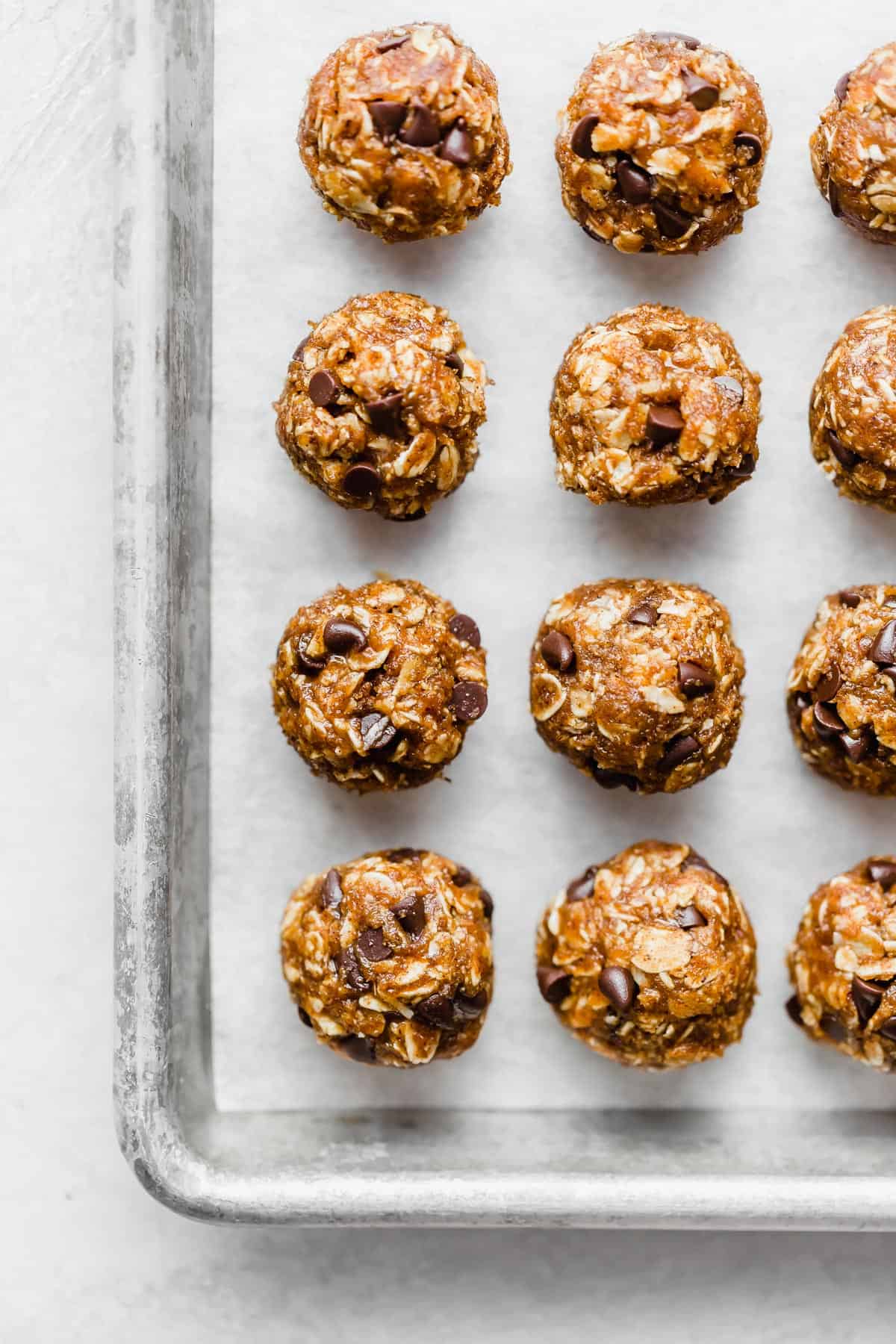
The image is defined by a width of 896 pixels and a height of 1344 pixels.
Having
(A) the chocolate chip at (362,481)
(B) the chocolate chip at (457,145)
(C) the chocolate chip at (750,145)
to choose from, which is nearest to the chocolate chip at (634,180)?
(C) the chocolate chip at (750,145)

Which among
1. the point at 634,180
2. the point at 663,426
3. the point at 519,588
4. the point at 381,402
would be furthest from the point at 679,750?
the point at 634,180

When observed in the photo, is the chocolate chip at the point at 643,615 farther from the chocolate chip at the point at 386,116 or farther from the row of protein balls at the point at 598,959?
the chocolate chip at the point at 386,116

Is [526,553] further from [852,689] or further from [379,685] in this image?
[852,689]

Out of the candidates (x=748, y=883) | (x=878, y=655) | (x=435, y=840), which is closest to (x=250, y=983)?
(x=435, y=840)

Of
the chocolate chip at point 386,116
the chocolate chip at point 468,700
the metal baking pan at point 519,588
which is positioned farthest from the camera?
the metal baking pan at point 519,588

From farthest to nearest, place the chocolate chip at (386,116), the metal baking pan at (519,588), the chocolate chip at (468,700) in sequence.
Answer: the metal baking pan at (519,588) → the chocolate chip at (468,700) → the chocolate chip at (386,116)

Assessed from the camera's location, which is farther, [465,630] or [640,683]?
[465,630]

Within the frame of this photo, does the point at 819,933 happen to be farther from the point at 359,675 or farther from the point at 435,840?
the point at 359,675
